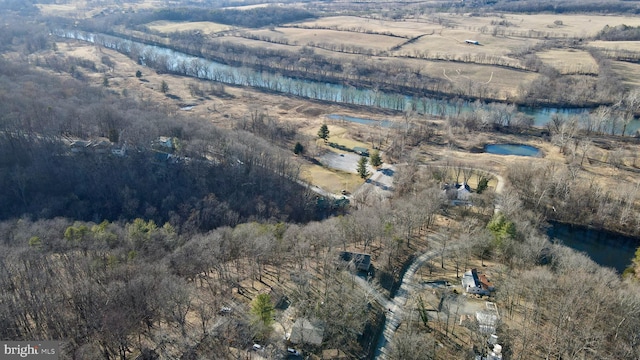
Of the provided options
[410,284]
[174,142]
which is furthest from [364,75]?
[410,284]

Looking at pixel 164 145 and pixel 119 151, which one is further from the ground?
pixel 164 145

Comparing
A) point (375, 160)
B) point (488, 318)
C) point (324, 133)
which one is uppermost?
point (324, 133)

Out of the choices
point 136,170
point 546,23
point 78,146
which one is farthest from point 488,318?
point 546,23

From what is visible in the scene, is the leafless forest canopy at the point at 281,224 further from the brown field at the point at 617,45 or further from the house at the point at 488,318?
the brown field at the point at 617,45

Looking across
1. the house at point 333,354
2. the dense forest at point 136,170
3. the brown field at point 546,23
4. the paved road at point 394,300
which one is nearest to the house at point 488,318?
the paved road at point 394,300

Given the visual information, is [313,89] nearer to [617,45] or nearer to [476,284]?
[476,284]
